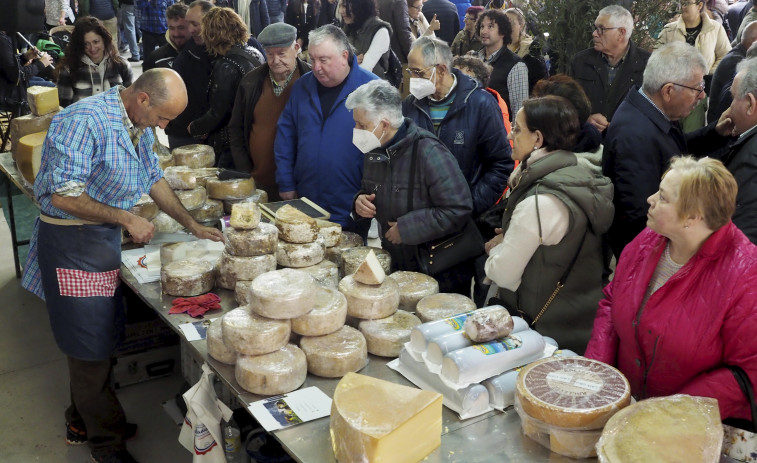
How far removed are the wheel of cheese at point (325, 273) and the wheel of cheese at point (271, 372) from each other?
675mm

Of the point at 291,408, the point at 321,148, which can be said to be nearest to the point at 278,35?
the point at 321,148

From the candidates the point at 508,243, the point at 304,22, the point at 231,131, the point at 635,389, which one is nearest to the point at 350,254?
the point at 508,243

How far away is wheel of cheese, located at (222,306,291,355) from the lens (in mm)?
2525

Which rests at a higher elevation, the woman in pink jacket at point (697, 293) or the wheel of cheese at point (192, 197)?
the woman in pink jacket at point (697, 293)

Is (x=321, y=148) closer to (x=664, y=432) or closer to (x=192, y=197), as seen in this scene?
(x=192, y=197)

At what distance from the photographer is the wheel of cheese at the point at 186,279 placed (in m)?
3.22

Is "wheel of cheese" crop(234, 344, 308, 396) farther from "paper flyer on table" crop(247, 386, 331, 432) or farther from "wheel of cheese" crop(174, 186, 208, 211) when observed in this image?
"wheel of cheese" crop(174, 186, 208, 211)

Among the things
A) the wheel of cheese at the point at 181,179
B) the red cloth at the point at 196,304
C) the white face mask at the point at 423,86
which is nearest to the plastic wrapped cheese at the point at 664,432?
the red cloth at the point at 196,304

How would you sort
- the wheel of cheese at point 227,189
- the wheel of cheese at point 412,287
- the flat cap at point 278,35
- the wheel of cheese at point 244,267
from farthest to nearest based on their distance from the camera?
the flat cap at point 278,35, the wheel of cheese at point 227,189, the wheel of cheese at point 244,267, the wheel of cheese at point 412,287

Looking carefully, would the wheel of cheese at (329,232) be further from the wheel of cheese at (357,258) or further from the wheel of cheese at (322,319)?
the wheel of cheese at (322,319)

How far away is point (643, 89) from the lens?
11.3 ft

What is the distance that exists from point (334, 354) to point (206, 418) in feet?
2.15

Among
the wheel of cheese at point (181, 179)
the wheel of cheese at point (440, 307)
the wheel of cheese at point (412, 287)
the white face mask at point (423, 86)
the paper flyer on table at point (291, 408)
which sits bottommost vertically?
the paper flyer on table at point (291, 408)

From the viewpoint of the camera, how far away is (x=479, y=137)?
13.1 ft
